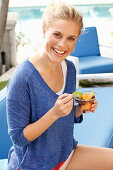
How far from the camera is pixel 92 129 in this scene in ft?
8.09

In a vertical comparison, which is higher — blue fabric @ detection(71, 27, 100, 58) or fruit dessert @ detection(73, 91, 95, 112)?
blue fabric @ detection(71, 27, 100, 58)

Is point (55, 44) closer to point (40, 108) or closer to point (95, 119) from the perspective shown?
point (40, 108)

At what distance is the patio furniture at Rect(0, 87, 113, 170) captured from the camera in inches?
76.4

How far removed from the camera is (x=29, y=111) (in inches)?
53.2

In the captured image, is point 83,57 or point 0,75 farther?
point 0,75

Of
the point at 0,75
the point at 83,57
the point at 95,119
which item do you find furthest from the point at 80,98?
the point at 0,75

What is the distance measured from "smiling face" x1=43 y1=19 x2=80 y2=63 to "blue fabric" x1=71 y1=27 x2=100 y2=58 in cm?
379

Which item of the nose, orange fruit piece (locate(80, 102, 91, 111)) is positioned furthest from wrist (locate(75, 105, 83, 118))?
the nose

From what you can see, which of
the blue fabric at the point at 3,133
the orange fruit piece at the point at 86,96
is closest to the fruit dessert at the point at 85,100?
the orange fruit piece at the point at 86,96

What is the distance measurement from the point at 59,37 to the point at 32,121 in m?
0.44

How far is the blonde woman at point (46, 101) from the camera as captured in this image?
50.9 inches

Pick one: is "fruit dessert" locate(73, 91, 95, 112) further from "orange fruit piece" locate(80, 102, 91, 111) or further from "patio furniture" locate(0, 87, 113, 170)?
"patio furniture" locate(0, 87, 113, 170)

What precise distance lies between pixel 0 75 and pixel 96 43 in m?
2.17

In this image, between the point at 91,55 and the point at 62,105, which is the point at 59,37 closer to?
the point at 62,105
